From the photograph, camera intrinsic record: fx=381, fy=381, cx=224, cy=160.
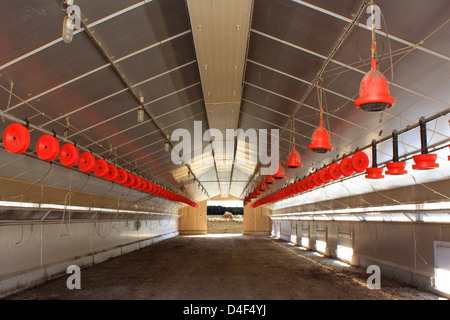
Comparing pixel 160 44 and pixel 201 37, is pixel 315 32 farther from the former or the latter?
pixel 160 44

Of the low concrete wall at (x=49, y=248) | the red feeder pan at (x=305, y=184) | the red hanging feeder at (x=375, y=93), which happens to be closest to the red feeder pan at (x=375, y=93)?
the red hanging feeder at (x=375, y=93)

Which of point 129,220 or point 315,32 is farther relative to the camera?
point 129,220

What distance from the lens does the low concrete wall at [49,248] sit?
12008 mm

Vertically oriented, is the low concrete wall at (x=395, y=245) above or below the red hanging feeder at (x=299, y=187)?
below

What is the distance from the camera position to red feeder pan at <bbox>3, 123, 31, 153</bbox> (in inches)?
268

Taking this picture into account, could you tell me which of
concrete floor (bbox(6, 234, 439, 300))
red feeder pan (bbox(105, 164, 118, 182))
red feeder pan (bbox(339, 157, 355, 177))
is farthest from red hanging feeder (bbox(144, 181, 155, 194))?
red feeder pan (bbox(339, 157, 355, 177))

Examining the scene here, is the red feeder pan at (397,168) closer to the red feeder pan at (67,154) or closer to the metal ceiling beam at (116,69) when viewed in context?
→ the metal ceiling beam at (116,69)

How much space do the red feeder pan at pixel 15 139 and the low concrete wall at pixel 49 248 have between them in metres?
6.34

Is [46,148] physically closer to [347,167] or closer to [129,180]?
[129,180]

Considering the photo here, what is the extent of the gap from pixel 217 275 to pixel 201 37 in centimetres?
1027

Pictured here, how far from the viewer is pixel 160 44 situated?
9.28 metres

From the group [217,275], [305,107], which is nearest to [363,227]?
[217,275]

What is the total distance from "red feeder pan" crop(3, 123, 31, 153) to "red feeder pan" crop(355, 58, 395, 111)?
223 inches

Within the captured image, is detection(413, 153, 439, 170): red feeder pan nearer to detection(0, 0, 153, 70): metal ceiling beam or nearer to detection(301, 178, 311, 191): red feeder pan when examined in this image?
detection(0, 0, 153, 70): metal ceiling beam
